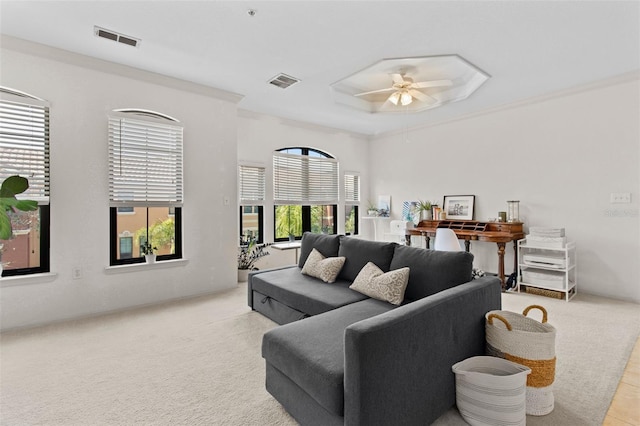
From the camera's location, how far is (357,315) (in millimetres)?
2242

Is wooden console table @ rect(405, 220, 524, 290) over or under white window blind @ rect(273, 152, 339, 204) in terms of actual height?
under

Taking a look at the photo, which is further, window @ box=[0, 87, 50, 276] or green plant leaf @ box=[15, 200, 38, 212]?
window @ box=[0, 87, 50, 276]

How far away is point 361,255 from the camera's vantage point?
3.14m

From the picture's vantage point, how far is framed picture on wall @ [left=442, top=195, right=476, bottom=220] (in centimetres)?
522

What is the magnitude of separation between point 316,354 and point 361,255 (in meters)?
1.56

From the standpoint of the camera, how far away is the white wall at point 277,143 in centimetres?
521

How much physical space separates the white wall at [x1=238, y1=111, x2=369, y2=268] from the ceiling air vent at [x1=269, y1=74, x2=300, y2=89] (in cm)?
131

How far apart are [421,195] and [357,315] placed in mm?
4212

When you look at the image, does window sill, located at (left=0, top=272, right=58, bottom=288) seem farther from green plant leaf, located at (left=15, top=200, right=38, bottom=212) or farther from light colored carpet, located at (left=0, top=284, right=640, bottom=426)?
green plant leaf, located at (left=15, top=200, right=38, bottom=212)

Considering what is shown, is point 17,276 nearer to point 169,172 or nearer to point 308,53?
point 169,172

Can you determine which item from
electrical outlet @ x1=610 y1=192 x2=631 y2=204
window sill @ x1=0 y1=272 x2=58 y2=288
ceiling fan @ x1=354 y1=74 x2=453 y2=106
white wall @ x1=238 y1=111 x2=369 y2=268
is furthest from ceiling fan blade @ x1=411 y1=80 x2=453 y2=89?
window sill @ x1=0 y1=272 x2=58 y2=288

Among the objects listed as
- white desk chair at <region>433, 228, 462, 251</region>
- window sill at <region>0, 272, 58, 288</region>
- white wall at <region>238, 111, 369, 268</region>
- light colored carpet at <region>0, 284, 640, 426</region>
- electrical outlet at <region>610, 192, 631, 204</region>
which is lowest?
light colored carpet at <region>0, 284, 640, 426</region>

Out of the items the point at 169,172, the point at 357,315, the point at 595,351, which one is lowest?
the point at 595,351

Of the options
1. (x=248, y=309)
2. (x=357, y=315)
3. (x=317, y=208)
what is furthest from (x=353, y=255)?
(x=317, y=208)
